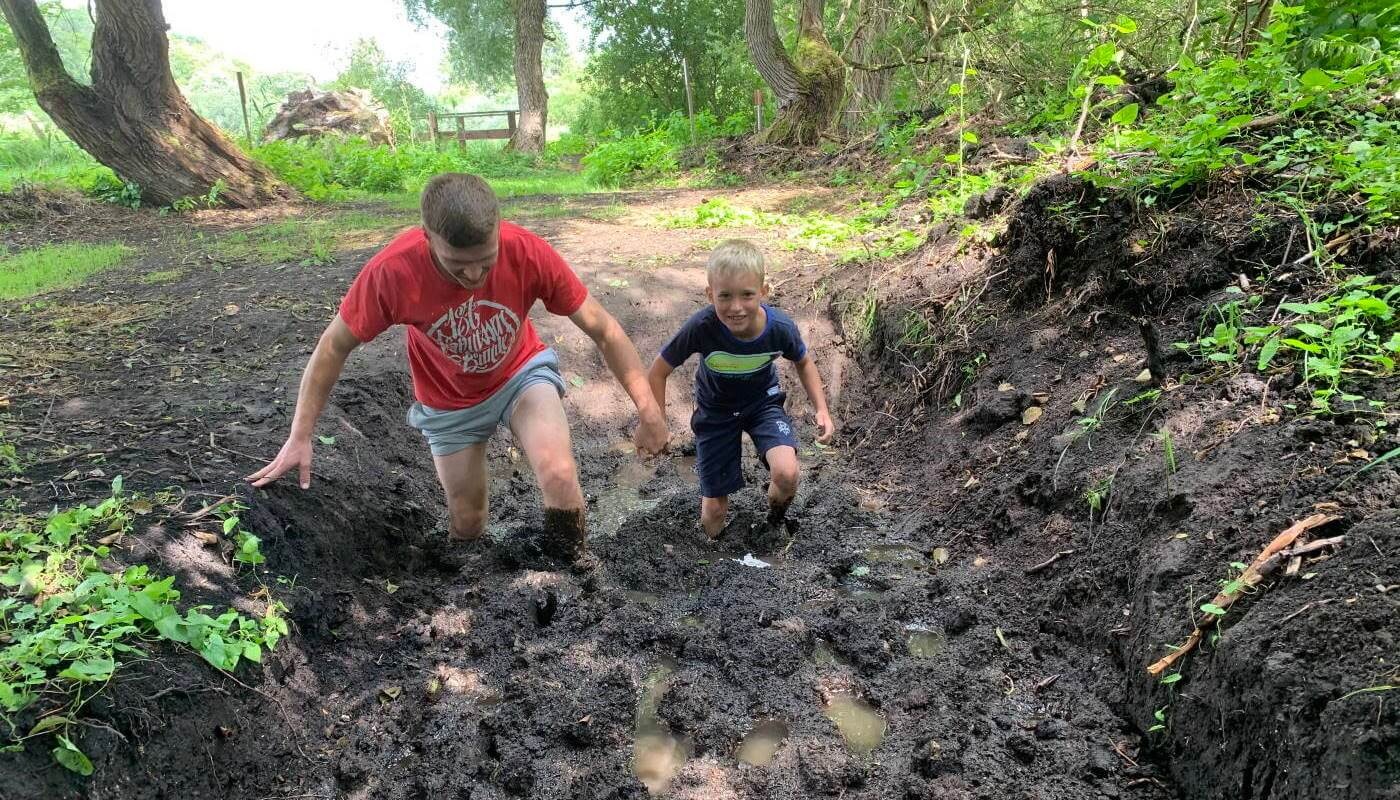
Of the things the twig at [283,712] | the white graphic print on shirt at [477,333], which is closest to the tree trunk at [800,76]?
the white graphic print on shirt at [477,333]

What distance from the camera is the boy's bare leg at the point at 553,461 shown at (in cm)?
347

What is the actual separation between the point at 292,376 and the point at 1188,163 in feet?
16.7

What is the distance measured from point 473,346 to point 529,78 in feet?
69.5

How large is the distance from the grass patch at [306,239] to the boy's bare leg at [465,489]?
14.4 ft

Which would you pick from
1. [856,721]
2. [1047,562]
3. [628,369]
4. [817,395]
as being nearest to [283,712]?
[628,369]

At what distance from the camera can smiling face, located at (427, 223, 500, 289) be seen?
2986mm

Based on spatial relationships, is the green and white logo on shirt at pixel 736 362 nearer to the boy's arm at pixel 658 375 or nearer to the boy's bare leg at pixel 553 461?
the boy's arm at pixel 658 375

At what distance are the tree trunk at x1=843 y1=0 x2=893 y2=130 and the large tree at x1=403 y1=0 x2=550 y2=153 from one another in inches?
410

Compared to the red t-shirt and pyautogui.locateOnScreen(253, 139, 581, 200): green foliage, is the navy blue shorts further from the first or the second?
pyautogui.locateOnScreen(253, 139, 581, 200): green foliage

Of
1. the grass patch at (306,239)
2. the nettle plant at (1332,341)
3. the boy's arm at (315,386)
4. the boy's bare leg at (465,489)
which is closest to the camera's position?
the nettle plant at (1332,341)

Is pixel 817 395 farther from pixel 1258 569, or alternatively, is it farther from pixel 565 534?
pixel 1258 569

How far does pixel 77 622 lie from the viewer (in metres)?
2.41

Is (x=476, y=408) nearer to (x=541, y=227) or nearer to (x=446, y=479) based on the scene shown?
(x=446, y=479)

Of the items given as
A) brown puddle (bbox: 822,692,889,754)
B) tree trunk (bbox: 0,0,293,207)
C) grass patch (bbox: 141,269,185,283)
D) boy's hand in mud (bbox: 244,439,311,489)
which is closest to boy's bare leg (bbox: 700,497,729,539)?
brown puddle (bbox: 822,692,889,754)
